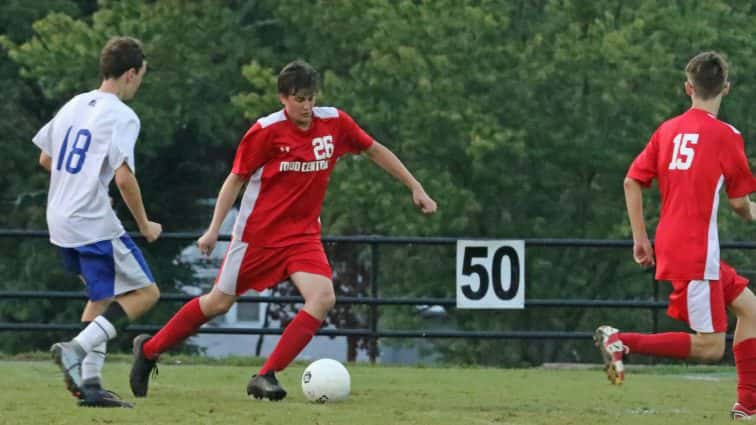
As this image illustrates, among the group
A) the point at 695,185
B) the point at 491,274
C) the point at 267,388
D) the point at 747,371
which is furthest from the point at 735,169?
the point at 491,274

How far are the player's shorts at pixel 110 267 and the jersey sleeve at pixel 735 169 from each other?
10.4ft

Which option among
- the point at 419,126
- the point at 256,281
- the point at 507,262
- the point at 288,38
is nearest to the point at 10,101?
the point at 288,38

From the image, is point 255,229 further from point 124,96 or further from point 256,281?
point 124,96

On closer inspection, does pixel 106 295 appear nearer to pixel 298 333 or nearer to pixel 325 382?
pixel 298 333

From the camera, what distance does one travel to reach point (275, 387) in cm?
1053

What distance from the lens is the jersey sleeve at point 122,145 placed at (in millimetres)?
Answer: 9539

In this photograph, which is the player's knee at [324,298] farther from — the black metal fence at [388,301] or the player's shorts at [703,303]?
the black metal fence at [388,301]

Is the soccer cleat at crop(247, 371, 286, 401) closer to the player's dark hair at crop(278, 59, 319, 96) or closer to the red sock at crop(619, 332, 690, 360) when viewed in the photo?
the player's dark hair at crop(278, 59, 319, 96)

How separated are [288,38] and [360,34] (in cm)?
197

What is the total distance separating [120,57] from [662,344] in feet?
10.8

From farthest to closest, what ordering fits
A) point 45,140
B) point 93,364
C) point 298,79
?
point 298,79 → point 45,140 → point 93,364

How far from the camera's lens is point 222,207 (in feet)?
34.7

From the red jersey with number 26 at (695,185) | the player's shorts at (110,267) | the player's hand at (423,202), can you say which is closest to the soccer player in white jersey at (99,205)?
the player's shorts at (110,267)

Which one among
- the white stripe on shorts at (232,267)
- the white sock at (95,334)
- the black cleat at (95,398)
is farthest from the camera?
the white stripe on shorts at (232,267)
